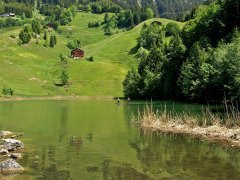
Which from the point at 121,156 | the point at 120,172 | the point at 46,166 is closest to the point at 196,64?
the point at 121,156

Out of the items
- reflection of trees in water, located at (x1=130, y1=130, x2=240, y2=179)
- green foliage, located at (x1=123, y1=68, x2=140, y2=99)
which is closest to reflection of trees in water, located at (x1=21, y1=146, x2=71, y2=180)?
reflection of trees in water, located at (x1=130, y1=130, x2=240, y2=179)

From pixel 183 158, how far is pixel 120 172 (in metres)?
8.30

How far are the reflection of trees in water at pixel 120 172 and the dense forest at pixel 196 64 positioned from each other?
5565 centimetres

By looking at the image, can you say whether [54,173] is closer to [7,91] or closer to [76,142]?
[76,142]

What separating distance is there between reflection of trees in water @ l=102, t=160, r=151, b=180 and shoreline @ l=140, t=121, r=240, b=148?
50.8 ft

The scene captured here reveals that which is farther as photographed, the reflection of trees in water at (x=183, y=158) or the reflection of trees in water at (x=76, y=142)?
the reflection of trees in water at (x=76, y=142)

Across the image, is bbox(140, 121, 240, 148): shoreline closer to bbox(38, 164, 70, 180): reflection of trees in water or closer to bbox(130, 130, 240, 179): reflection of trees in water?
bbox(130, 130, 240, 179): reflection of trees in water

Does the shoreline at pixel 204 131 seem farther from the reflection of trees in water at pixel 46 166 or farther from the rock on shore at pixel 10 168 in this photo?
the rock on shore at pixel 10 168

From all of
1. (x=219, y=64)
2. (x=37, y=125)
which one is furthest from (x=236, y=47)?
(x=37, y=125)

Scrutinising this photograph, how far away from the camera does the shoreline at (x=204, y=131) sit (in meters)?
47.6

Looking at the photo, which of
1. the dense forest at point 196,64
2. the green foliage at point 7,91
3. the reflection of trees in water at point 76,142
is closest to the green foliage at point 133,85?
the dense forest at point 196,64

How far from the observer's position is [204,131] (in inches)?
2082

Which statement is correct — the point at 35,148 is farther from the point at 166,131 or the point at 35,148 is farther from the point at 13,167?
the point at 166,131

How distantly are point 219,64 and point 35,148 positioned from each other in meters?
57.2
